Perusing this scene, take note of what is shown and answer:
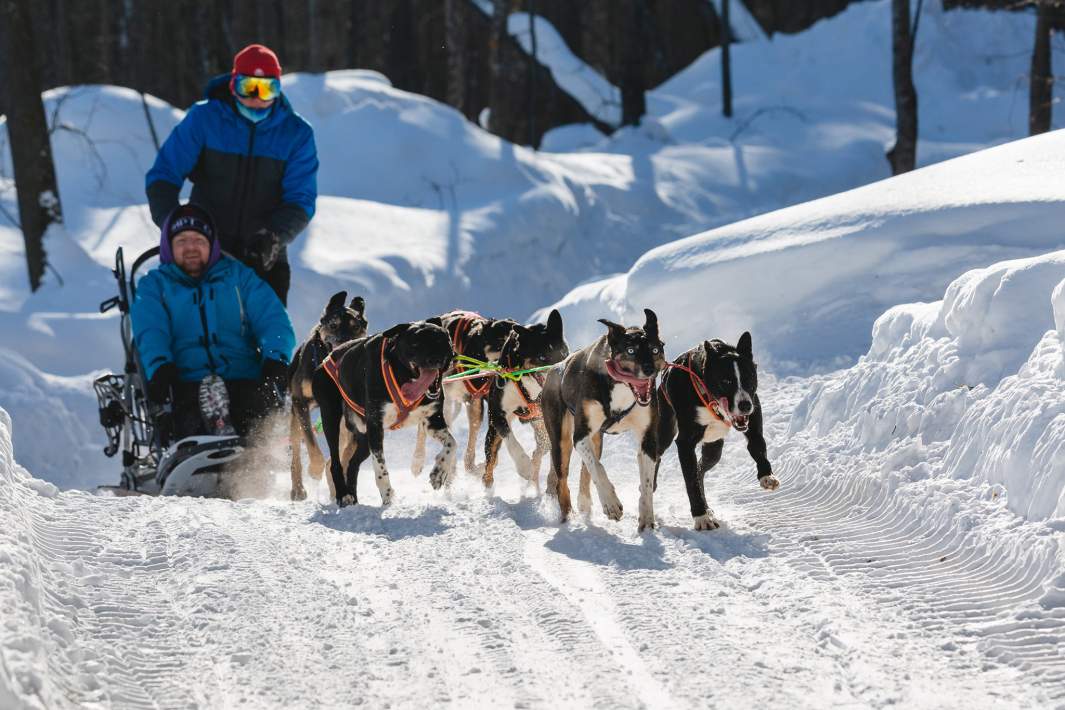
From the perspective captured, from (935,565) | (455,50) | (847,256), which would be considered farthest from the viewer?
(455,50)

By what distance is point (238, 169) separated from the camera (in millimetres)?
8484

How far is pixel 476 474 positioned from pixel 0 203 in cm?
956

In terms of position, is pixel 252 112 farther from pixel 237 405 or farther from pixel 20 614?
pixel 20 614

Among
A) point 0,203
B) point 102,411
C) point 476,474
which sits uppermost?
point 0,203

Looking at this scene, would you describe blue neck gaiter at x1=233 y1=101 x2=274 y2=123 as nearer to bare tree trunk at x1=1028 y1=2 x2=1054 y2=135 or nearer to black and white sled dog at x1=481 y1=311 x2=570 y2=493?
black and white sled dog at x1=481 y1=311 x2=570 y2=493

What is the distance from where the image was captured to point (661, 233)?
2031 centimetres

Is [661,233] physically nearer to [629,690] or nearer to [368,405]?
[368,405]

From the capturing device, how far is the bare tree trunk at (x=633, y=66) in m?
25.2

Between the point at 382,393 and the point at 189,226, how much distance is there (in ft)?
6.45

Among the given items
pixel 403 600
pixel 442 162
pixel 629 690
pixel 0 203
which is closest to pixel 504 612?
pixel 403 600

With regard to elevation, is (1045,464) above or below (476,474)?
above

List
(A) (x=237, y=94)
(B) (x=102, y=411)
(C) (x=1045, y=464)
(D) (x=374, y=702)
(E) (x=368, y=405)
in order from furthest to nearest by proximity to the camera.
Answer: (A) (x=237, y=94) < (B) (x=102, y=411) < (E) (x=368, y=405) < (C) (x=1045, y=464) < (D) (x=374, y=702)

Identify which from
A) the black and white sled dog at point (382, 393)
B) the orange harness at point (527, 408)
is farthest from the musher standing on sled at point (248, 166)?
the orange harness at point (527, 408)

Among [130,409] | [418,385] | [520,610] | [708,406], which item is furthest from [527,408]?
[520,610]
